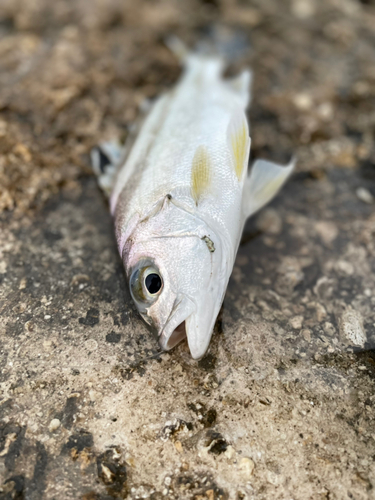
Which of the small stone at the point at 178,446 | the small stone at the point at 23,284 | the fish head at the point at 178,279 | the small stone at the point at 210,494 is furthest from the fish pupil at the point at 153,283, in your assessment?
the small stone at the point at 210,494

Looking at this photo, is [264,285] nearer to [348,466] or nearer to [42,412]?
[348,466]

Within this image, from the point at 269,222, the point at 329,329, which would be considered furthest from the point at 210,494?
the point at 269,222

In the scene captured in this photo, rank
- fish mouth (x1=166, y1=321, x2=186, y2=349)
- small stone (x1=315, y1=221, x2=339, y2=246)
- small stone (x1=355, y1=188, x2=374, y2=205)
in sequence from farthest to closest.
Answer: small stone (x1=355, y1=188, x2=374, y2=205) → small stone (x1=315, y1=221, x2=339, y2=246) → fish mouth (x1=166, y1=321, x2=186, y2=349)

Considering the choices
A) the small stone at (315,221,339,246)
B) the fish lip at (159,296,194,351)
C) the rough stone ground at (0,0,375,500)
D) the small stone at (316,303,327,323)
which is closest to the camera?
the rough stone ground at (0,0,375,500)

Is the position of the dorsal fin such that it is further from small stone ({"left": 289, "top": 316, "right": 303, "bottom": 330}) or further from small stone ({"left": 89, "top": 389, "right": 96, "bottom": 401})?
small stone ({"left": 89, "top": 389, "right": 96, "bottom": 401})

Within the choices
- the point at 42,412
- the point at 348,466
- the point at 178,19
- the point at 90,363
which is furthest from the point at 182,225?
the point at 178,19

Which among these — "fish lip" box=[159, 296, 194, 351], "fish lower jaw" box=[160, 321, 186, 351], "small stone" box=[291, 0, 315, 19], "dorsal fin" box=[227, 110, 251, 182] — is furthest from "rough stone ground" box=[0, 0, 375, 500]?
"dorsal fin" box=[227, 110, 251, 182]

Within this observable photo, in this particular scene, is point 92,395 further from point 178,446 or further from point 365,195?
point 365,195
